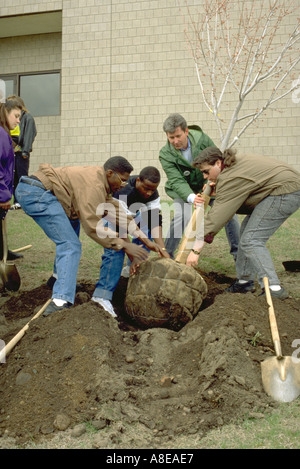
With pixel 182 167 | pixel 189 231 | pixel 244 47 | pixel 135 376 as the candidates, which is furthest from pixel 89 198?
pixel 244 47

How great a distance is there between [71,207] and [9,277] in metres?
1.47

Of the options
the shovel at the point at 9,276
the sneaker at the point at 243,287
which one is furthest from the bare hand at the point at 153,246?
the shovel at the point at 9,276

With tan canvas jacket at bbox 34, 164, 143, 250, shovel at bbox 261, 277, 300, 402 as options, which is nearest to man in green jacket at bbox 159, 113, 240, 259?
tan canvas jacket at bbox 34, 164, 143, 250

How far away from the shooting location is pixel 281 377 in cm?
336

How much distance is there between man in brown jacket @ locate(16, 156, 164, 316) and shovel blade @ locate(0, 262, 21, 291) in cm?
125

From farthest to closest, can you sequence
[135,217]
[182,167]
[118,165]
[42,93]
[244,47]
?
[42,93]
[244,47]
[182,167]
[135,217]
[118,165]

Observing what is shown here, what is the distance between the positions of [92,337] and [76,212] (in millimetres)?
1429

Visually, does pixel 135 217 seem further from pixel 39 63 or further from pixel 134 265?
pixel 39 63

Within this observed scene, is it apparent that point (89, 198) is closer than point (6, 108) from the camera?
Yes

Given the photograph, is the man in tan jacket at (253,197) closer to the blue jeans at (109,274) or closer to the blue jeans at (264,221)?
the blue jeans at (264,221)

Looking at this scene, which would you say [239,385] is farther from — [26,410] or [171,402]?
[26,410]

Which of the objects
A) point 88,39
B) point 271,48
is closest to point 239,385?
point 271,48

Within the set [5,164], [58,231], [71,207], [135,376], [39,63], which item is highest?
[39,63]

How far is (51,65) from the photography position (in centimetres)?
1464
